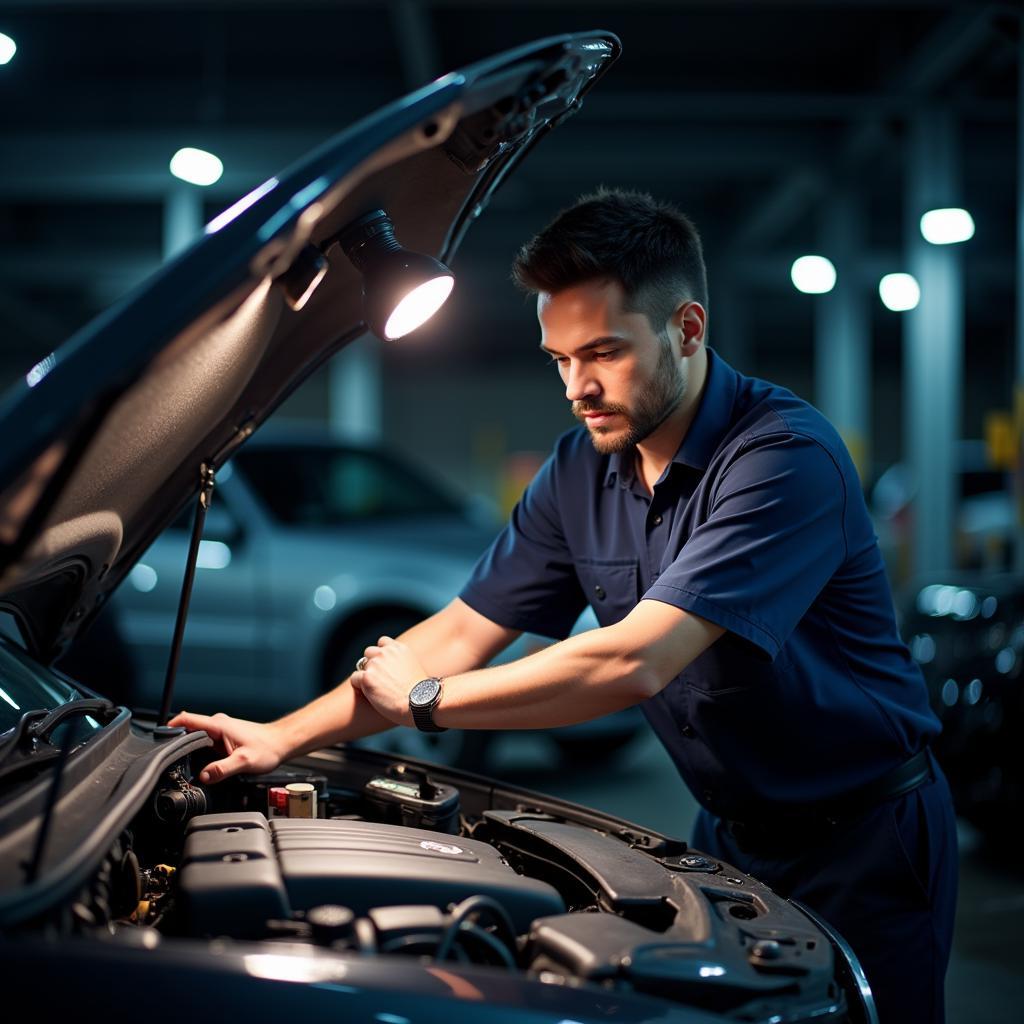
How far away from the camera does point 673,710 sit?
1.76 meters

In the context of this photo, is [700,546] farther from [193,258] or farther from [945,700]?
[945,700]

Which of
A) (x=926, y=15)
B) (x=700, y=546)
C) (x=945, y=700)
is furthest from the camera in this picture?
(x=926, y=15)

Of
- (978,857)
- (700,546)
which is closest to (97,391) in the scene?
(700,546)

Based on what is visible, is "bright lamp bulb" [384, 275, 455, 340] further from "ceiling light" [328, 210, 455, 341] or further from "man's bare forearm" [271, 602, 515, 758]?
"man's bare forearm" [271, 602, 515, 758]

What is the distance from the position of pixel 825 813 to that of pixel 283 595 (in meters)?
3.94

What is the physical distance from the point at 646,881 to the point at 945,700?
2.90m

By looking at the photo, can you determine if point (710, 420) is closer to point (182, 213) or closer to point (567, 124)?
point (567, 124)

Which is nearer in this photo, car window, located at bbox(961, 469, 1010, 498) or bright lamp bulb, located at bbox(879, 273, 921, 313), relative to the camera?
bright lamp bulb, located at bbox(879, 273, 921, 313)

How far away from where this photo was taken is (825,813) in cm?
172

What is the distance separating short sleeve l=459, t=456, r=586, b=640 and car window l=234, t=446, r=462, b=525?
3.61 metres

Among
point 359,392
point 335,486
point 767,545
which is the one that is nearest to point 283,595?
point 335,486

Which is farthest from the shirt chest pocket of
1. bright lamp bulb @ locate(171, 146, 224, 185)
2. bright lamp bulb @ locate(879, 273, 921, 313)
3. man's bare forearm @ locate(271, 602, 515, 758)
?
bright lamp bulb @ locate(879, 273, 921, 313)

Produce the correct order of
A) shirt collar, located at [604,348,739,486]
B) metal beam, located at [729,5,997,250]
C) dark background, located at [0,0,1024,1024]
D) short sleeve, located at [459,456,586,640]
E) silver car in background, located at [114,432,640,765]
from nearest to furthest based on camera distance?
shirt collar, located at [604,348,739,486] → short sleeve, located at [459,456,586,640] → silver car in background, located at [114,432,640,765] → dark background, located at [0,0,1024,1024] → metal beam, located at [729,5,997,250]

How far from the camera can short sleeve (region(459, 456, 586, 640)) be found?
205cm
